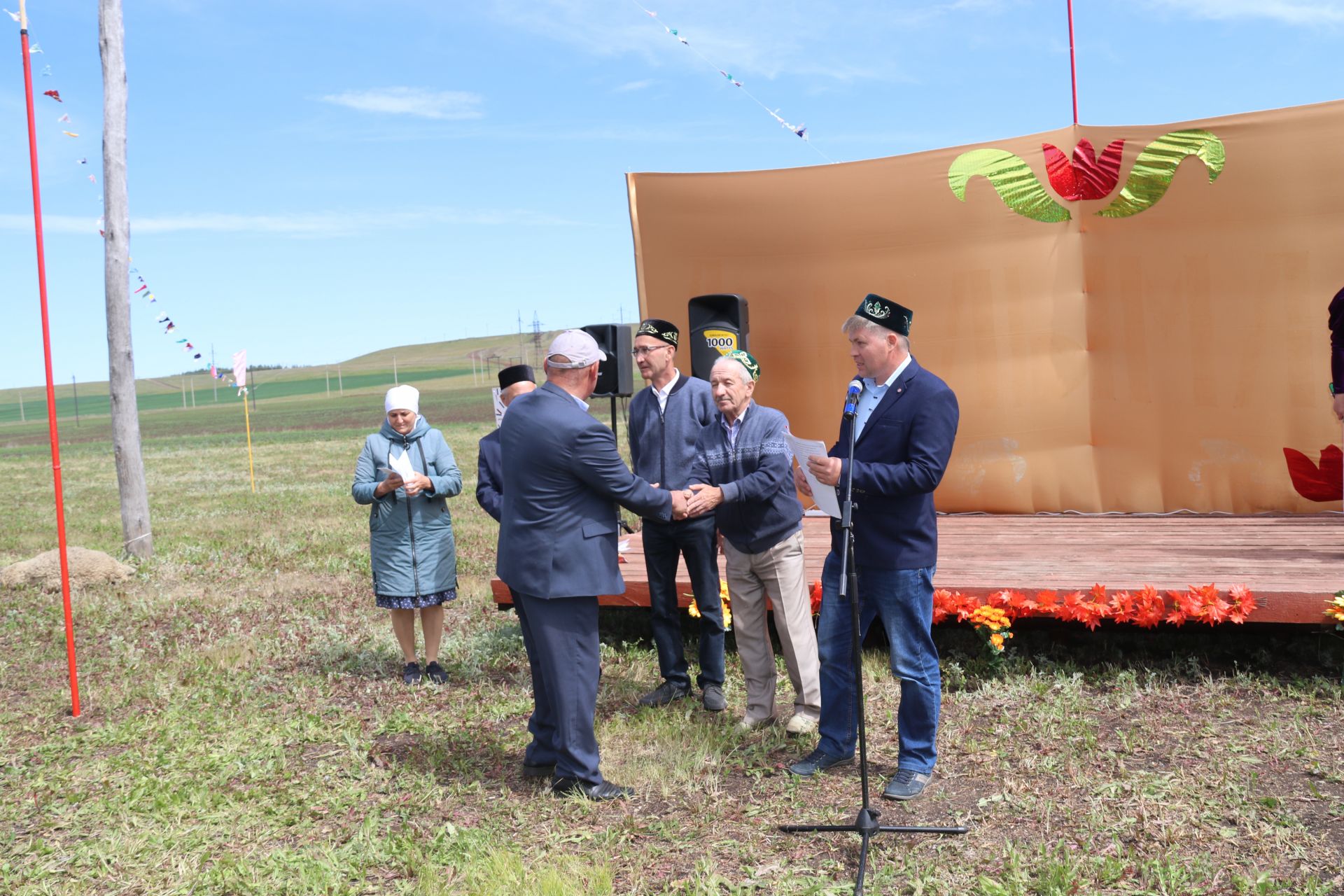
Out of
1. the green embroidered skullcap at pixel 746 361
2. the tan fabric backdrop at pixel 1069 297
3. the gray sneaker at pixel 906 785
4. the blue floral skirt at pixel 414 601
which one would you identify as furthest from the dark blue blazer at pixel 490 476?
the tan fabric backdrop at pixel 1069 297

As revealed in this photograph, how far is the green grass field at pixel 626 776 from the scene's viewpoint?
11.7 ft

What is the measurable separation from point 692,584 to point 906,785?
1.57m

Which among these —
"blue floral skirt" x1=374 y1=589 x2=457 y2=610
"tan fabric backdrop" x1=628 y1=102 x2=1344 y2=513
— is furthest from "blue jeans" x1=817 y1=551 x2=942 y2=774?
"tan fabric backdrop" x1=628 y1=102 x2=1344 y2=513

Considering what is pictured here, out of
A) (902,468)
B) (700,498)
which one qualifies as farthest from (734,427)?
(902,468)

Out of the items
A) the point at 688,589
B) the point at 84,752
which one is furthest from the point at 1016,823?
the point at 84,752

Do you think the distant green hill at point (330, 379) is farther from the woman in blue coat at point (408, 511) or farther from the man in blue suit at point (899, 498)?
the man in blue suit at point (899, 498)

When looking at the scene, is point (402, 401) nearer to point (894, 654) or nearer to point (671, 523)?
point (671, 523)

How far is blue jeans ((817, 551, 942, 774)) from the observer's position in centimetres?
390

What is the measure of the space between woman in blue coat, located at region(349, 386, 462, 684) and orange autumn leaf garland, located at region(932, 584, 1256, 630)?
2507 millimetres

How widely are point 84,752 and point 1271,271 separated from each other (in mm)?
7227

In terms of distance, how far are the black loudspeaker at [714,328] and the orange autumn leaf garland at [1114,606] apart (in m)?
2.30

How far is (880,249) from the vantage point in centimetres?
785

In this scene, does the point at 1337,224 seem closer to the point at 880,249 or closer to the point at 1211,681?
the point at 880,249

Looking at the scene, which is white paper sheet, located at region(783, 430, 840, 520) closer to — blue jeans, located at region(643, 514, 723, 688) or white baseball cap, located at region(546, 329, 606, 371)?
white baseball cap, located at region(546, 329, 606, 371)
